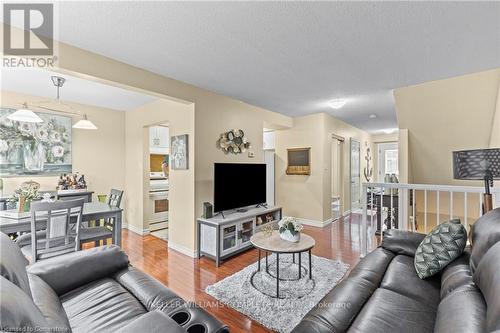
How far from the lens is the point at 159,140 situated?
521 cm

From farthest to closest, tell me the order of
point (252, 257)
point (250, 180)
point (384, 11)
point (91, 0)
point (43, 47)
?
point (250, 180)
point (252, 257)
point (43, 47)
point (384, 11)
point (91, 0)

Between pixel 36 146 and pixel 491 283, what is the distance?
5.30 metres

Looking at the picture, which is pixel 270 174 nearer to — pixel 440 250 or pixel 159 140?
pixel 159 140

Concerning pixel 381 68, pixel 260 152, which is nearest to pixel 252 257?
pixel 260 152

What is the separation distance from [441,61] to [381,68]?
22.5 inches

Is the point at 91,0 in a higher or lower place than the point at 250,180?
higher

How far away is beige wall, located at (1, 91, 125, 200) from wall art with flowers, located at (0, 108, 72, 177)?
14 cm

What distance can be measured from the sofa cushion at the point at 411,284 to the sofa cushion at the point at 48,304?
186 centimetres

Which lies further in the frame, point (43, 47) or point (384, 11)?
point (43, 47)

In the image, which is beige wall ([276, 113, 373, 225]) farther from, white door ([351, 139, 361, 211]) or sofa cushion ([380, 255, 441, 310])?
sofa cushion ([380, 255, 441, 310])

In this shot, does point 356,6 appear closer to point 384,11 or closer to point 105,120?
point 384,11

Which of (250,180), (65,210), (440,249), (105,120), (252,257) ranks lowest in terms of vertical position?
(252,257)

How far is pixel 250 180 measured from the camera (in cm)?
382

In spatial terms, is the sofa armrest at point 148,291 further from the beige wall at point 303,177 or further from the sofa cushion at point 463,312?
the beige wall at point 303,177
